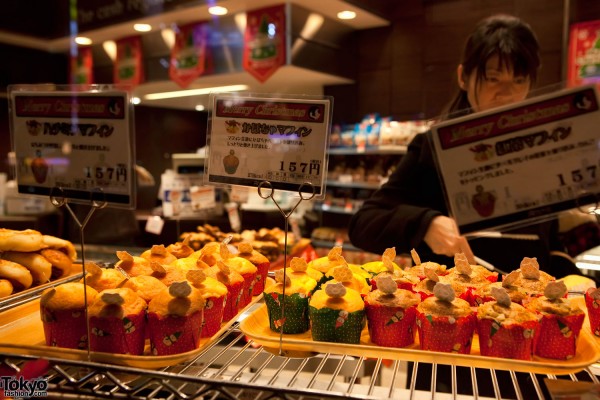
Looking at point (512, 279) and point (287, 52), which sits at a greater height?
point (287, 52)

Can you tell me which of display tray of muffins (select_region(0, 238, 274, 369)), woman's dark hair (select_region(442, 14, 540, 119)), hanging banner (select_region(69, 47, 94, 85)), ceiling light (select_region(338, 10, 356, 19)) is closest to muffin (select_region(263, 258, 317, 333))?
display tray of muffins (select_region(0, 238, 274, 369))

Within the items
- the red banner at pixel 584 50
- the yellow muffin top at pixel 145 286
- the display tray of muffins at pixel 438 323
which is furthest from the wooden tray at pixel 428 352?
the red banner at pixel 584 50

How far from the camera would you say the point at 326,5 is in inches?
196

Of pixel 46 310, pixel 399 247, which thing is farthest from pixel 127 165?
pixel 399 247

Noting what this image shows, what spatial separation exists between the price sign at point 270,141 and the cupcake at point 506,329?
481mm

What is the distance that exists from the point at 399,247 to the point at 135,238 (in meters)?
3.14

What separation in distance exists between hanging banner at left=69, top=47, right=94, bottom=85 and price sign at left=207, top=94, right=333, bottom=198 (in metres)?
6.80

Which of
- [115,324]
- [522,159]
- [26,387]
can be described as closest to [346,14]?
[522,159]

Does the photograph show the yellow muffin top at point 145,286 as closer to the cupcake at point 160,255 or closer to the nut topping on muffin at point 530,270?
the cupcake at point 160,255

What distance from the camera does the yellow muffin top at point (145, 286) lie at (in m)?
1.20

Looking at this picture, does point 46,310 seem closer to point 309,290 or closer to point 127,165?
point 127,165

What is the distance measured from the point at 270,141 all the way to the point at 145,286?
48cm

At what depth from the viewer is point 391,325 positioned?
119 cm

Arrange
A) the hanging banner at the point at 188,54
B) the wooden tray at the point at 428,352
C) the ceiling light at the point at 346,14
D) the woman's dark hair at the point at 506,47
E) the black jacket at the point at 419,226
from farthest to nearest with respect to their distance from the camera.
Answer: the hanging banner at the point at 188,54 < the ceiling light at the point at 346,14 < the black jacket at the point at 419,226 < the woman's dark hair at the point at 506,47 < the wooden tray at the point at 428,352
